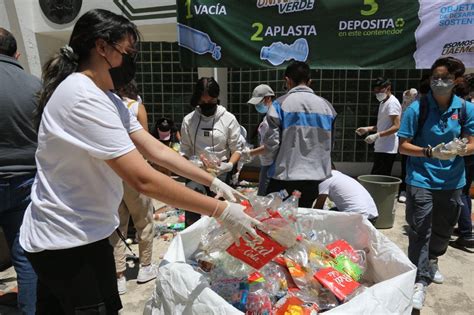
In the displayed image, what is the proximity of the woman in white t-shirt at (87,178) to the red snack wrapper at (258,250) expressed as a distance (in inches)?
3.1

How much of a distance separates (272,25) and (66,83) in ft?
12.0

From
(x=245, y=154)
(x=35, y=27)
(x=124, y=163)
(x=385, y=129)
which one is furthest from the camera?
(x=35, y=27)

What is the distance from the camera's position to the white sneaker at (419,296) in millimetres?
2676

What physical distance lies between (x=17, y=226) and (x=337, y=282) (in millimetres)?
1947

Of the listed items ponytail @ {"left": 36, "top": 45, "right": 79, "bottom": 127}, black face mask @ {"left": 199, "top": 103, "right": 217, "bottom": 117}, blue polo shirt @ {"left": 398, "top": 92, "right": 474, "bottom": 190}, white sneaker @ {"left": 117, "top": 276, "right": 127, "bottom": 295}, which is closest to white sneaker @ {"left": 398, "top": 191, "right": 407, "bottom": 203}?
blue polo shirt @ {"left": 398, "top": 92, "right": 474, "bottom": 190}

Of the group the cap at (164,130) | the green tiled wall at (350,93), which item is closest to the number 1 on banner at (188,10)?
the cap at (164,130)

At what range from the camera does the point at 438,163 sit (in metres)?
2.70

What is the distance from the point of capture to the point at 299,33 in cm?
448

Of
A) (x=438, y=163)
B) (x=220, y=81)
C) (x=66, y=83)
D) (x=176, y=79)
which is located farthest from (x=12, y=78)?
(x=176, y=79)

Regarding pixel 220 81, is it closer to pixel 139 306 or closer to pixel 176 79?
pixel 176 79

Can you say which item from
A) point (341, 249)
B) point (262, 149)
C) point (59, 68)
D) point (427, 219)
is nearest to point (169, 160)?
point (59, 68)

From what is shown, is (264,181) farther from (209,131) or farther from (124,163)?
(124,163)

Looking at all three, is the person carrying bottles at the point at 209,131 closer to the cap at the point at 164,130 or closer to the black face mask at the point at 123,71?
the black face mask at the point at 123,71

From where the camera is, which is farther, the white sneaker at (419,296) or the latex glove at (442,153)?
the white sneaker at (419,296)
